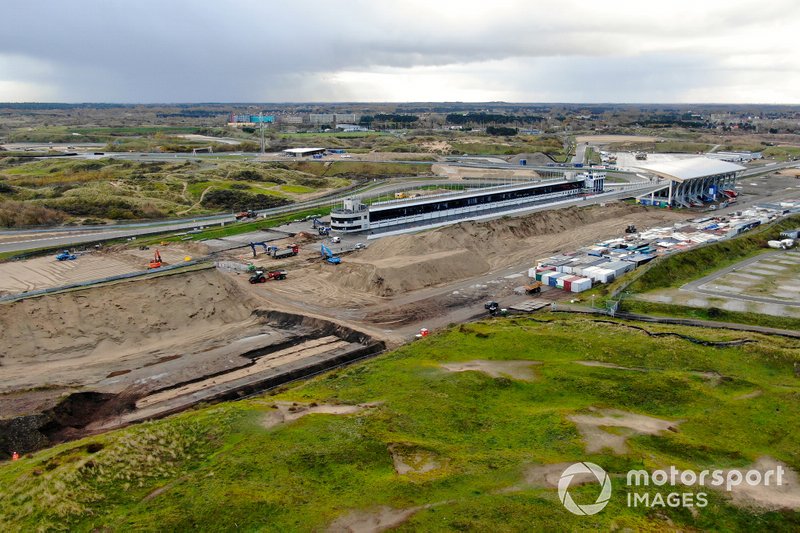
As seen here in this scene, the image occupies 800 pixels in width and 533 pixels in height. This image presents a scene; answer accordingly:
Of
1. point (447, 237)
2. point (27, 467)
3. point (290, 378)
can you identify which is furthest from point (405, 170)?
point (27, 467)

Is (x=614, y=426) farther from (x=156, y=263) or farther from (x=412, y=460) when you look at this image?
(x=156, y=263)

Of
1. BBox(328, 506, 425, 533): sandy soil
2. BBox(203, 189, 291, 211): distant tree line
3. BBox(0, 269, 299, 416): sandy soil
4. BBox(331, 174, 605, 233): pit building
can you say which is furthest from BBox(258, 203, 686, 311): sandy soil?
BBox(203, 189, 291, 211): distant tree line

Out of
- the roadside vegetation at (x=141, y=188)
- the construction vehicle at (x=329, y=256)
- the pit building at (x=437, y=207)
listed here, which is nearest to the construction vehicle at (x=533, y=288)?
the construction vehicle at (x=329, y=256)

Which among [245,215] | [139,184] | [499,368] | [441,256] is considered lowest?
[499,368]

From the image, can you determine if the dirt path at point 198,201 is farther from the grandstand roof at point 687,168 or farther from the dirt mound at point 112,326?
the grandstand roof at point 687,168

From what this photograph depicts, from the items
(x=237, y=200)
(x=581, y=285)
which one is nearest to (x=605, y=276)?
(x=581, y=285)

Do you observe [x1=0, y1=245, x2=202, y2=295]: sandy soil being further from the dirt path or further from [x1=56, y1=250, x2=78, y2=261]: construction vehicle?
the dirt path
